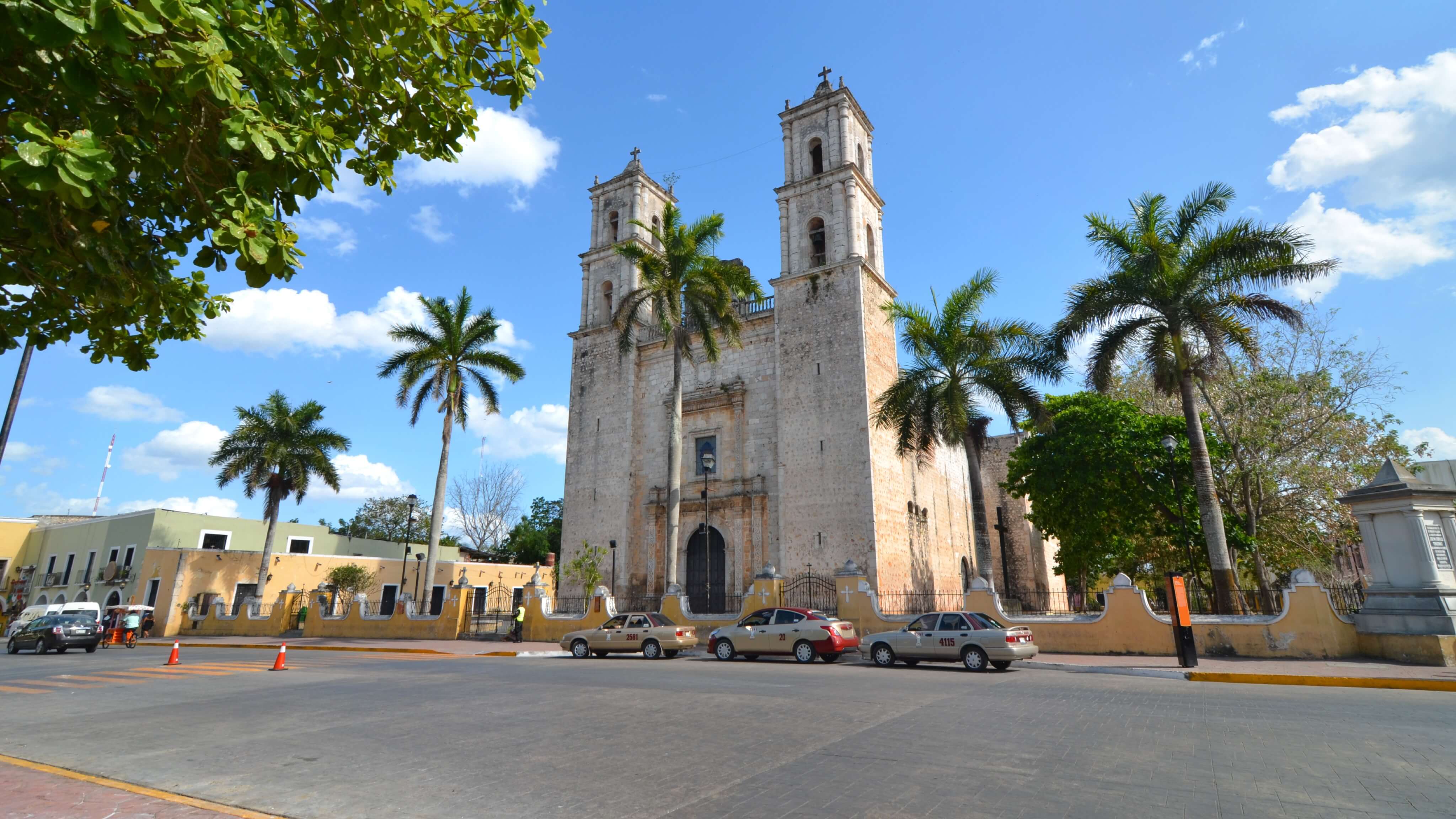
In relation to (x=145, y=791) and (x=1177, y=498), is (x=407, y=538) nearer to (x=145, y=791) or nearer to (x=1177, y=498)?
(x=145, y=791)

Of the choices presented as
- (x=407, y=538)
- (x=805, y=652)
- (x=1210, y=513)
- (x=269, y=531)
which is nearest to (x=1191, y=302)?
(x=1210, y=513)

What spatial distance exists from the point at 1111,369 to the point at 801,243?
494 inches

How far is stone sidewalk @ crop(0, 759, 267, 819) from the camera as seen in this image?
4.46 meters

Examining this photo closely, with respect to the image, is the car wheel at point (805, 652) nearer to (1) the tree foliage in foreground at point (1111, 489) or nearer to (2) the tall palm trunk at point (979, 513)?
(2) the tall palm trunk at point (979, 513)

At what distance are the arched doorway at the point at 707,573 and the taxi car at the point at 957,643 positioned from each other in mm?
11553

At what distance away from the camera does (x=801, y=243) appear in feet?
88.4

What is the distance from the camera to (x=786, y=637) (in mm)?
15781

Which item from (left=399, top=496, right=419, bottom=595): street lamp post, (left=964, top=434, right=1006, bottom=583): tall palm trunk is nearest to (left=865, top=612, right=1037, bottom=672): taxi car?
(left=964, top=434, right=1006, bottom=583): tall palm trunk

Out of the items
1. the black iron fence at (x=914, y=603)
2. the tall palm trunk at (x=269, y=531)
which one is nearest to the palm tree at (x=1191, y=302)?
the black iron fence at (x=914, y=603)

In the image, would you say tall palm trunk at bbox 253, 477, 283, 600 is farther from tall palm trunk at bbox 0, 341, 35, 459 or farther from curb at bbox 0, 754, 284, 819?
curb at bbox 0, 754, 284, 819

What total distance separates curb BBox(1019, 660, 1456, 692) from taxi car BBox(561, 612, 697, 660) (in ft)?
30.8

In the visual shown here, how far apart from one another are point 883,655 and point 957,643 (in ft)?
5.82

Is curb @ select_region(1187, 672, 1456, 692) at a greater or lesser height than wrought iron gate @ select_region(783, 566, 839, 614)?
lesser

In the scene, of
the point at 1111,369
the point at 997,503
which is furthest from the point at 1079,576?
the point at 1111,369
